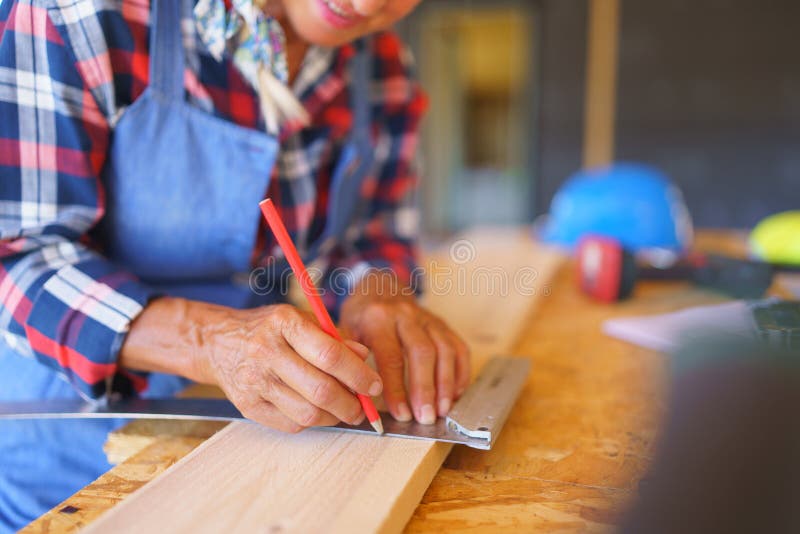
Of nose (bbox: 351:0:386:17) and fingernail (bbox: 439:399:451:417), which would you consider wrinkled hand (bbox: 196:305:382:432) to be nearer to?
fingernail (bbox: 439:399:451:417)

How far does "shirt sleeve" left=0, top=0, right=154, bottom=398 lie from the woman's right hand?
0.11 meters

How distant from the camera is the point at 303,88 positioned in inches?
35.8

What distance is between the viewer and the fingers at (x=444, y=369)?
0.62 meters

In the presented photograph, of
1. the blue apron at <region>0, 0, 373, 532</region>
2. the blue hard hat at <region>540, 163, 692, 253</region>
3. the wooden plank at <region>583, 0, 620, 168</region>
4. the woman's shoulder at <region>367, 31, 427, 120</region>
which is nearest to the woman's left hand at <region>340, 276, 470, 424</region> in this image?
the blue apron at <region>0, 0, 373, 532</region>

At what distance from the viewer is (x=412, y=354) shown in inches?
26.0

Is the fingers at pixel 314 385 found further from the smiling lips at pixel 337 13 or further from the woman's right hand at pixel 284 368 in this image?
the smiling lips at pixel 337 13

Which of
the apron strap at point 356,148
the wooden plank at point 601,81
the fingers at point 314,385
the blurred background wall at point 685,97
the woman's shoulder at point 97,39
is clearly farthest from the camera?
the wooden plank at point 601,81

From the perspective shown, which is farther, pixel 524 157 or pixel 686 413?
pixel 524 157

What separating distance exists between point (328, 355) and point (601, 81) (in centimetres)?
458

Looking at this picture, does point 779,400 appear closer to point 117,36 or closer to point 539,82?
point 117,36

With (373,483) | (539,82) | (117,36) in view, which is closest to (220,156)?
(117,36)

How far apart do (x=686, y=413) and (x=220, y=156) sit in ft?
2.03

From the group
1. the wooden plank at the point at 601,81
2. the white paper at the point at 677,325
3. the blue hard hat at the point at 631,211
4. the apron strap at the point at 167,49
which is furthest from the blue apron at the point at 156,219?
the wooden plank at the point at 601,81

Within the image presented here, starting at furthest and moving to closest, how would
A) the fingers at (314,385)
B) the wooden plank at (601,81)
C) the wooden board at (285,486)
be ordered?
the wooden plank at (601,81) → the fingers at (314,385) → the wooden board at (285,486)
